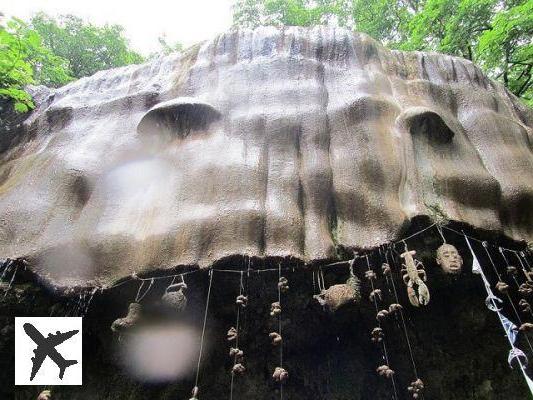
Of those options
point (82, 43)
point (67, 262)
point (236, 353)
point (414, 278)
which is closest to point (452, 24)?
point (414, 278)

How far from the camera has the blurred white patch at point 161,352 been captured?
486cm

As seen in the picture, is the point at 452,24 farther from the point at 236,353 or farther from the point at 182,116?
the point at 236,353

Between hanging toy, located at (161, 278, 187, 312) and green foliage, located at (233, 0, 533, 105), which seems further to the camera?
green foliage, located at (233, 0, 533, 105)

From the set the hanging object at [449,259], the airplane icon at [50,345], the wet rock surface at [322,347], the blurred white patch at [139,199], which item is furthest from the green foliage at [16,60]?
the hanging object at [449,259]

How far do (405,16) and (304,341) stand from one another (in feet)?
41.5

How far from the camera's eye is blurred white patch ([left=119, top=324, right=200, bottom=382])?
4.86m

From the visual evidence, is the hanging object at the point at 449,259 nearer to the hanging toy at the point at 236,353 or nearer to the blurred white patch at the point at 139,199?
the hanging toy at the point at 236,353

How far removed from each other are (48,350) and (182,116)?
138 inches

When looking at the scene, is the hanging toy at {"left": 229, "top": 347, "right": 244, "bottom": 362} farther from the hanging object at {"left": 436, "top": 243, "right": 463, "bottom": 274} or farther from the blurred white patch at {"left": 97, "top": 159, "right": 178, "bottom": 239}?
the hanging object at {"left": 436, "top": 243, "right": 463, "bottom": 274}

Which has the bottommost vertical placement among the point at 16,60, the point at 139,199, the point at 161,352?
the point at 161,352

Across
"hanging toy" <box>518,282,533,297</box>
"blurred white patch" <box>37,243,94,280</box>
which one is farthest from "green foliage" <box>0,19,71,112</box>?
"hanging toy" <box>518,282,533,297</box>

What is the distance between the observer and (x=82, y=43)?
13383 mm

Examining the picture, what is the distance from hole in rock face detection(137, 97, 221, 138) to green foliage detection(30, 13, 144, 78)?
379 inches

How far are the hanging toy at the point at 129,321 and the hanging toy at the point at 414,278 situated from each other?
9.81 ft
